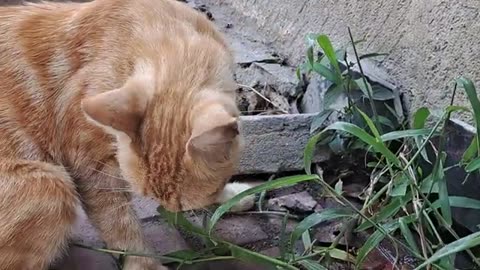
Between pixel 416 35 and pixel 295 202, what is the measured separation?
584 millimetres

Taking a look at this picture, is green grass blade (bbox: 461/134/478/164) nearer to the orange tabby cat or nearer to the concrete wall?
the concrete wall

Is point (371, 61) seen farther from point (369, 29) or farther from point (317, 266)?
point (317, 266)

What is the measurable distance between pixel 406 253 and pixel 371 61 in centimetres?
67

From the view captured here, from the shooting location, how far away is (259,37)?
3.08m

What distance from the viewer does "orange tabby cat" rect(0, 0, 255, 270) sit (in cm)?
160

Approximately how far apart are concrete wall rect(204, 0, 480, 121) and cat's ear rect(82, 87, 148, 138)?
0.83 m

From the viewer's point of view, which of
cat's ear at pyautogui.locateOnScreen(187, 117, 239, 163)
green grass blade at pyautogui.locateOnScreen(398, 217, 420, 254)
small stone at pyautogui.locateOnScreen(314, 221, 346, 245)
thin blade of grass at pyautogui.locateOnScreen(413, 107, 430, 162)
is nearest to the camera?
cat's ear at pyautogui.locateOnScreen(187, 117, 239, 163)

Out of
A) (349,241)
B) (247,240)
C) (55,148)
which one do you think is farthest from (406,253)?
(55,148)

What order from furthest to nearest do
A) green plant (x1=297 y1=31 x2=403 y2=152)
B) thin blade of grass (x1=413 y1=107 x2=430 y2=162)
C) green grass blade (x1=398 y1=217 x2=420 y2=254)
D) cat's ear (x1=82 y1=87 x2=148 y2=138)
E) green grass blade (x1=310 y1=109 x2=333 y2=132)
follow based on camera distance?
1. green grass blade (x1=310 y1=109 x2=333 y2=132)
2. green plant (x1=297 y1=31 x2=403 y2=152)
3. thin blade of grass (x1=413 y1=107 x2=430 y2=162)
4. green grass blade (x1=398 y1=217 x2=420 y2=254)
5. cat's ear (x1=82 y1=87 x2=148 y2=138)

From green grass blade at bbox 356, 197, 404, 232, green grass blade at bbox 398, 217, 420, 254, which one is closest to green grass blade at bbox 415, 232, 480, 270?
green grass blade at bbox 398, 217, 420, 254

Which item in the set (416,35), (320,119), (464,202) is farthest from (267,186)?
(416,35)

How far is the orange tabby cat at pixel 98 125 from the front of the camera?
5.26 feet

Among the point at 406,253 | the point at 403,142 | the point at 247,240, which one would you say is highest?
the point at 403,142

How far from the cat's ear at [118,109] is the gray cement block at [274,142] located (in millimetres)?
730
